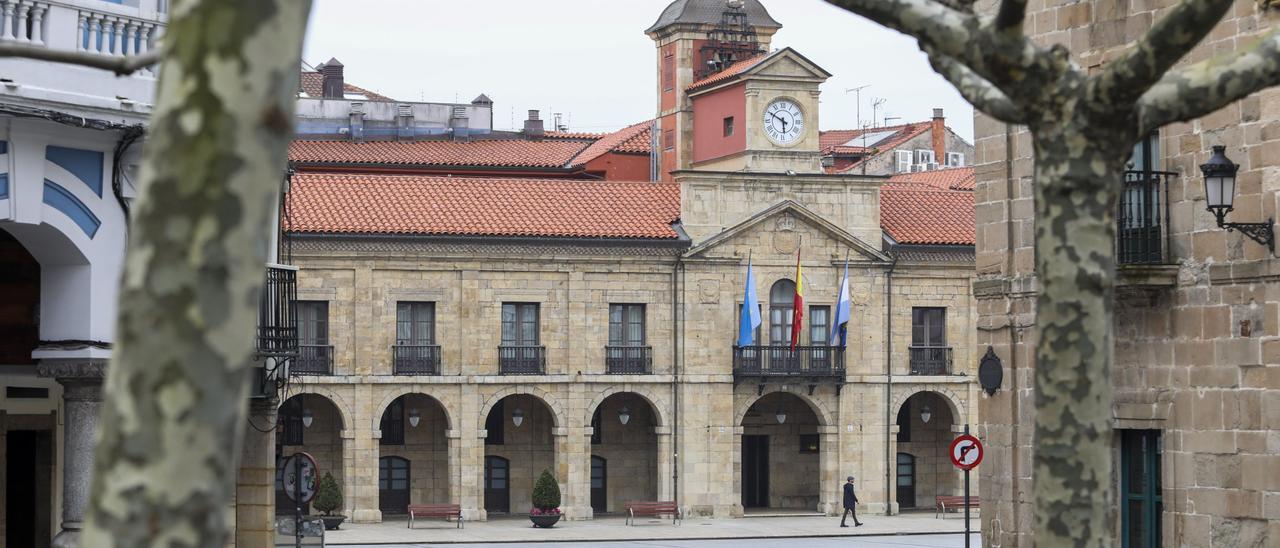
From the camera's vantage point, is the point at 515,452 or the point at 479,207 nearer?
the point at 479,207

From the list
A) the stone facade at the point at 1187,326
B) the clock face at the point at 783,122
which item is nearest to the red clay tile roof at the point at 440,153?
the clock face at the point at 783,122

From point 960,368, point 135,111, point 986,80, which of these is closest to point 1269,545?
point 986,80

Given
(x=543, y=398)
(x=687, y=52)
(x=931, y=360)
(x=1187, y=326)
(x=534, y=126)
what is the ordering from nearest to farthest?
(x=1187, y=326), (x=543, y=398), (x=931, y=360), (x=687, y=52), (x=534, y=126)

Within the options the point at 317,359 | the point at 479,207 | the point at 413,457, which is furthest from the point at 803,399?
the point at 317,359

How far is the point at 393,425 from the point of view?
155 ft

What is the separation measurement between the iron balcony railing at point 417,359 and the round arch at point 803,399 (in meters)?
7.47

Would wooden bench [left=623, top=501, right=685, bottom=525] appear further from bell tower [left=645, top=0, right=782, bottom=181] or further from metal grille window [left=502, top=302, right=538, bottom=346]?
bell tower [left=645, top=0, right=782, bottom=181]

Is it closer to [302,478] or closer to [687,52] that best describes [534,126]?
[687,52]

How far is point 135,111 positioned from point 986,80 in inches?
284

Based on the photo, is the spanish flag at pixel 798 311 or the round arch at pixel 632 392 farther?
the round arch at pixel 632 392

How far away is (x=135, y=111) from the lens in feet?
46.8

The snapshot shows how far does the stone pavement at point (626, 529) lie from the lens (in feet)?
136

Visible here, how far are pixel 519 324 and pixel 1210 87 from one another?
3805cm

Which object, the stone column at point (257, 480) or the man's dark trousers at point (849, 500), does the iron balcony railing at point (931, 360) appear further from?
the stone column at point (257, 480)
